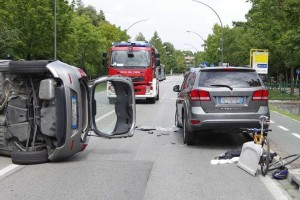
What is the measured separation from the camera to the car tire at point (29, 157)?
795 centimetres

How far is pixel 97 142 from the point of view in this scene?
1073cm

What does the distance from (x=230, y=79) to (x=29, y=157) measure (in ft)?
14.4

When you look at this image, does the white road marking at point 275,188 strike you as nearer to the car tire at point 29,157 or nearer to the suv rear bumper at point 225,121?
the suv rear bumper at point 225,121

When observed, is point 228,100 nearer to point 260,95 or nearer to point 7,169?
point 260,95

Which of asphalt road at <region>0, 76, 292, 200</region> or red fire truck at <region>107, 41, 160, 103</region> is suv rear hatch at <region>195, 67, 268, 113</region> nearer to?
asphalt road at <region>0, 76, 292, 200</region>

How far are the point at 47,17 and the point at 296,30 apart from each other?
16.3 m

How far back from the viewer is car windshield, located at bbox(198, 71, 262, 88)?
990 centimetres

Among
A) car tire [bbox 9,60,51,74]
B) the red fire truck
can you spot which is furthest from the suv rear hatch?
the red fire truck

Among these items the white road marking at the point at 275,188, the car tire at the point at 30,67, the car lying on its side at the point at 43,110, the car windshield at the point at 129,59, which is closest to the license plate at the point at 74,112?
the car lying on its side at the point at 43,110

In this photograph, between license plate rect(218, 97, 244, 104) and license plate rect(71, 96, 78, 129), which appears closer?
license plate rect(71, 96, 78, 129)

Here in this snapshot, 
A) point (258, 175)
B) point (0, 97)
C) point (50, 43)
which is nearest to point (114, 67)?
point (50, 43)

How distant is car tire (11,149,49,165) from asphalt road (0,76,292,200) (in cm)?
13

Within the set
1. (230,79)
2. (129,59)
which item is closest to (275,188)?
(230,79)

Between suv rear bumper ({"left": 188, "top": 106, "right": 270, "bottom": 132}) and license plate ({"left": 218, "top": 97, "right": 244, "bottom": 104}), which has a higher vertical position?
license plate ({"left": 218, "top": 97, "right": 244, "bottom": 104})
